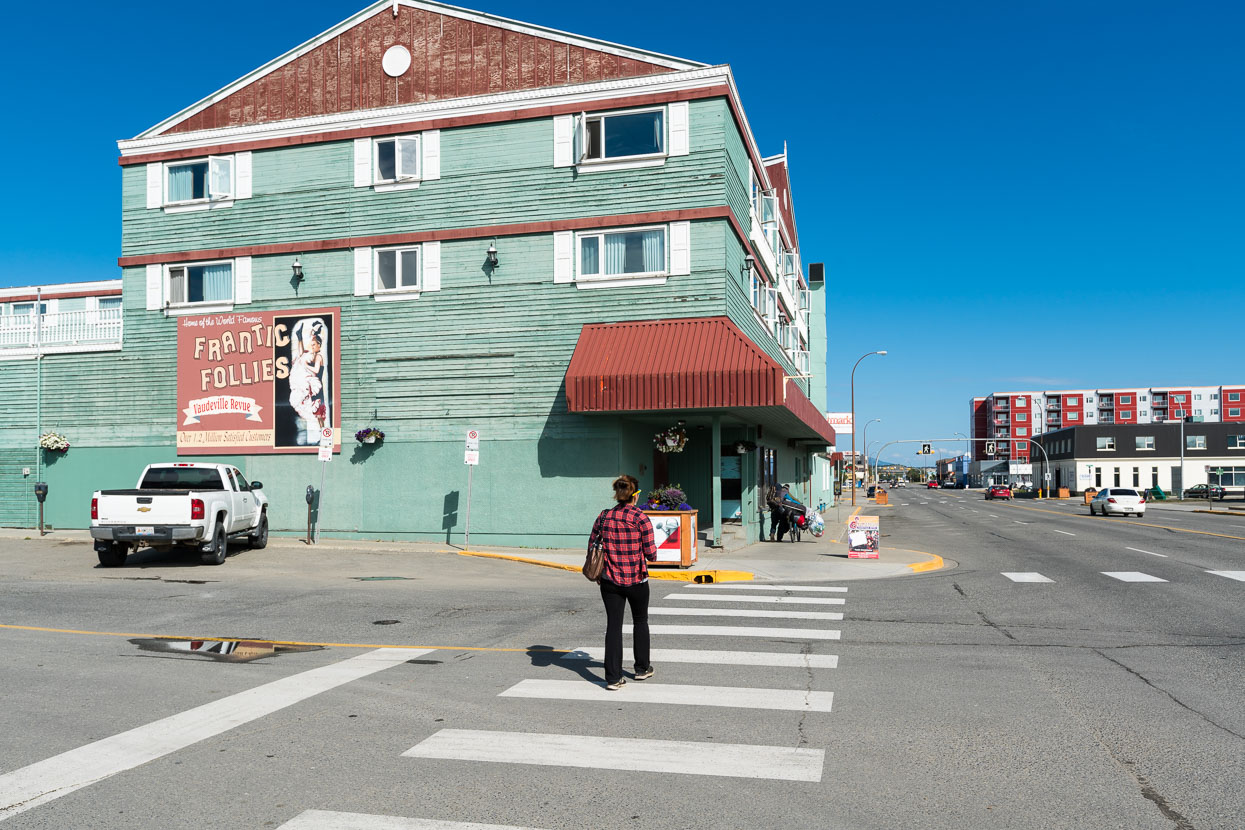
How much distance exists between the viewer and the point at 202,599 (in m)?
13.1

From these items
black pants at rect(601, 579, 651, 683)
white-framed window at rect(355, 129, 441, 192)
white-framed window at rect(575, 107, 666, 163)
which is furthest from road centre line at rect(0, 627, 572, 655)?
white-framed window at rect(355, 129, 441, 192)

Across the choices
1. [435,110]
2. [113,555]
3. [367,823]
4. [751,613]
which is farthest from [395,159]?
[367,823]

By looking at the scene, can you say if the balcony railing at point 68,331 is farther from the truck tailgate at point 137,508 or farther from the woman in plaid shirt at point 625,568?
the woman in plaid shirt at point 625,568

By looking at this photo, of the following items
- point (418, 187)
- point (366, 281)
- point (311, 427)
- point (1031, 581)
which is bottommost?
point (1031, 581)

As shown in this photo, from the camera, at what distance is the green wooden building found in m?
20.5

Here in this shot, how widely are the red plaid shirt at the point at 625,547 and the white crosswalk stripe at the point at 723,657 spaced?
→ 4.37ft

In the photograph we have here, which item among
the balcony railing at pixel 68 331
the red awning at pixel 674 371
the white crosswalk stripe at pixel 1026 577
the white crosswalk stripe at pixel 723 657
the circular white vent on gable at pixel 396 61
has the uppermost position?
the circular white vent on gable at pixel 396 61

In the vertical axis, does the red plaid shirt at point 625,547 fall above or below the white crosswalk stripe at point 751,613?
above

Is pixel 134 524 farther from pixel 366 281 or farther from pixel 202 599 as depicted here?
pixel 366 281

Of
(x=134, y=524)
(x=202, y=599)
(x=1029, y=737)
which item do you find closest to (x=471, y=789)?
(x=1029, y=737)


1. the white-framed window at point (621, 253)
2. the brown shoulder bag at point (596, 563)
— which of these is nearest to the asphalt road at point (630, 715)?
the brown shoulder bag at point (596, 563)

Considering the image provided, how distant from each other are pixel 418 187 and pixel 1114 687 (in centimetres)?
1893

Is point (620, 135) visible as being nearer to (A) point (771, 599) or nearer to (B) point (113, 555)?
(A) point (771, 599)

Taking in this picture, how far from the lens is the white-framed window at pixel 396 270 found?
22.3 m
